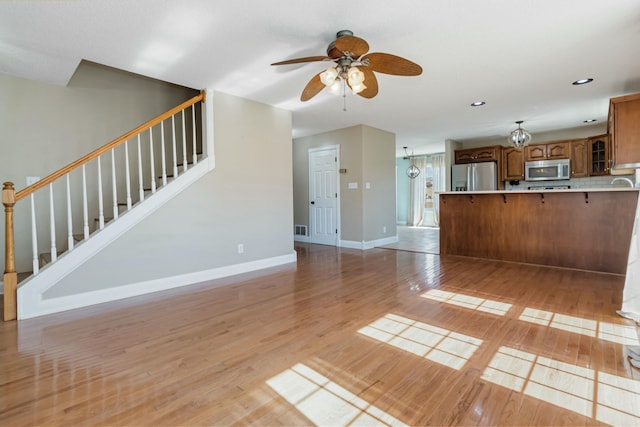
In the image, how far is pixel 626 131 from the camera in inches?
153

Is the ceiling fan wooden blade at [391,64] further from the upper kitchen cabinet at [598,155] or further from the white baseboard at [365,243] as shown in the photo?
the upper kitchen cabinet at [598,155]

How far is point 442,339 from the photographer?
83.2 inches

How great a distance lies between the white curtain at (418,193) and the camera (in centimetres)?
1013

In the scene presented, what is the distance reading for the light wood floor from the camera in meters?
1.41

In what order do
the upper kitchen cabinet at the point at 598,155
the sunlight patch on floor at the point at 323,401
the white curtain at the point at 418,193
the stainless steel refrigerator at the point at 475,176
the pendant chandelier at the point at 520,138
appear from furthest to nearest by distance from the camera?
the white curtain at the point at 418,193
the stainless steel refrigerator at the point at 475,176
the upper kitchen cabinet at the point at 598,155
the pendant chandelier at the point at 520,138
the sunlight patch on floor at the point at 323,401

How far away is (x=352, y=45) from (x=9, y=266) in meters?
3.38

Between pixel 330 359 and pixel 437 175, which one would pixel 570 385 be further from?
pixel 437 175

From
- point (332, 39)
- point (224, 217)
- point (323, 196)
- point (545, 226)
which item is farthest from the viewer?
point (323, 196)

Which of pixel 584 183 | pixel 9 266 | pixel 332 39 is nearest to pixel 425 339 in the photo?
pixel 332 39

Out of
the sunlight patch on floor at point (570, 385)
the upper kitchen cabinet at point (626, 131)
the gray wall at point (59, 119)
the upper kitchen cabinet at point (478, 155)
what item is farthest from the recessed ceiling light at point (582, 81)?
the gray wall at point (59, 119)

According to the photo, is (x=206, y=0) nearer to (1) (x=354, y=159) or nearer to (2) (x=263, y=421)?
(2) (x=263, y=421)

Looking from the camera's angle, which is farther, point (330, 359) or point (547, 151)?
point (547, 151)

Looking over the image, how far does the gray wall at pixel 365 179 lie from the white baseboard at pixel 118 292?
2.14 m

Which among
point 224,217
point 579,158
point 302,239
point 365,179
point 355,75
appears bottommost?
point 302,239
